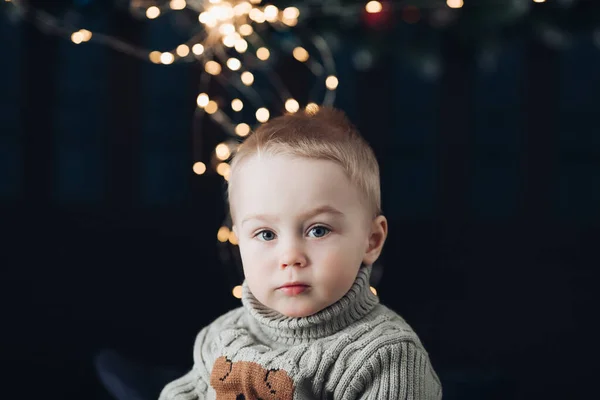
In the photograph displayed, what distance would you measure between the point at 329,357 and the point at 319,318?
0.06 m

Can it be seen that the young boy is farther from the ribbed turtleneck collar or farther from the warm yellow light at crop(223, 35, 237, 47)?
the warm yellow light at crop(223, 35, 237, 47)

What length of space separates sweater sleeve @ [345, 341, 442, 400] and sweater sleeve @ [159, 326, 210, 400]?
0.25 meters

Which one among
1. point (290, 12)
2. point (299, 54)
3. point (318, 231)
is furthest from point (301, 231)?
point (299, 54)

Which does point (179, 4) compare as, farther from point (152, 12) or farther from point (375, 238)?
point (375, 238)

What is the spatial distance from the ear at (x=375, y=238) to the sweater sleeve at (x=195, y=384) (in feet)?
0.94

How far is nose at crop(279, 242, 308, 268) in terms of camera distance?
1.04 m

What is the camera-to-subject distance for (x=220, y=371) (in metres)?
1.08

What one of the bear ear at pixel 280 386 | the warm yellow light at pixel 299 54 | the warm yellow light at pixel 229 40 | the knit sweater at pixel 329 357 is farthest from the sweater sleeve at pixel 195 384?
the warm yellow light at pixel 299 54

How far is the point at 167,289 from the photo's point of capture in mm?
2676

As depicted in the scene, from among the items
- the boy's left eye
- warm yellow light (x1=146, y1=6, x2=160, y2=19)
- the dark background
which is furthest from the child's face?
the dark background

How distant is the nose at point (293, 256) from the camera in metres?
1.04

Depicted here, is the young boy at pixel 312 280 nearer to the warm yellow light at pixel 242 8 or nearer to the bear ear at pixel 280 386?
the bear ear at pixel 280 386

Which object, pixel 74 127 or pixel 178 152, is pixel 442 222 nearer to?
pixel 178 152

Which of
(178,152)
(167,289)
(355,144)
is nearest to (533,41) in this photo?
(178,152)
